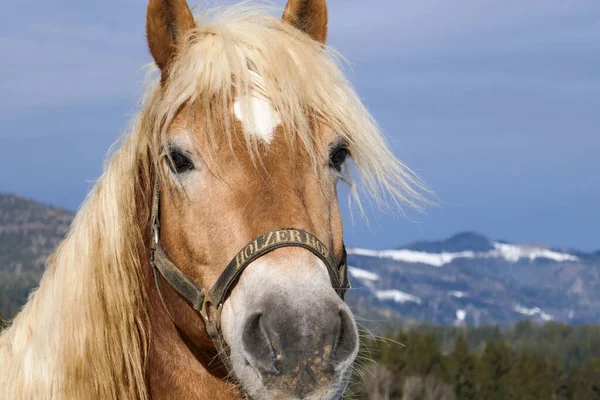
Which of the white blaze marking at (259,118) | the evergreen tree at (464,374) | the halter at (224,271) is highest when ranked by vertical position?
the white blaze marking at (259,118)

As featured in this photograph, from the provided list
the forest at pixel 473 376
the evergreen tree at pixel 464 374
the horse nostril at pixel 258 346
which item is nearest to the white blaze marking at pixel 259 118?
the horse nostril at pixel 258 346

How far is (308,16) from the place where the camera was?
6.09 meters

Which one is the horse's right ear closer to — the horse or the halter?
the horse

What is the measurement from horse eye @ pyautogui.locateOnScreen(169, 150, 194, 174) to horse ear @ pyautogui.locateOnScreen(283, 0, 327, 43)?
1498 millimetres

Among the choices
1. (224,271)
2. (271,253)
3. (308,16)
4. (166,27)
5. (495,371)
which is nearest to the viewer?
(271,253)

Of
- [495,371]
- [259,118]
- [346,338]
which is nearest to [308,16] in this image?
[259,118]

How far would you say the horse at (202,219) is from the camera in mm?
4871

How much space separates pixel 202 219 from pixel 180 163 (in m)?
0.42

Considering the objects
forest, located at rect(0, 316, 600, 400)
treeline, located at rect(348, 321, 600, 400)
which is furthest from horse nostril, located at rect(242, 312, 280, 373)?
forest, located at rect(0, 316, 600, 400)

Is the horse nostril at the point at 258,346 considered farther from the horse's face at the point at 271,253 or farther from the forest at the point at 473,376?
the forest at the point at 473,376

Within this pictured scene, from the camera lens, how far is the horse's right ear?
5465mm

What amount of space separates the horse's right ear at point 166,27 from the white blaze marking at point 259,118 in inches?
30.0

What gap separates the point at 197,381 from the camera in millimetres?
5441

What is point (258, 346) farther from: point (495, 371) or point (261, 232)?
point (495, 371)
